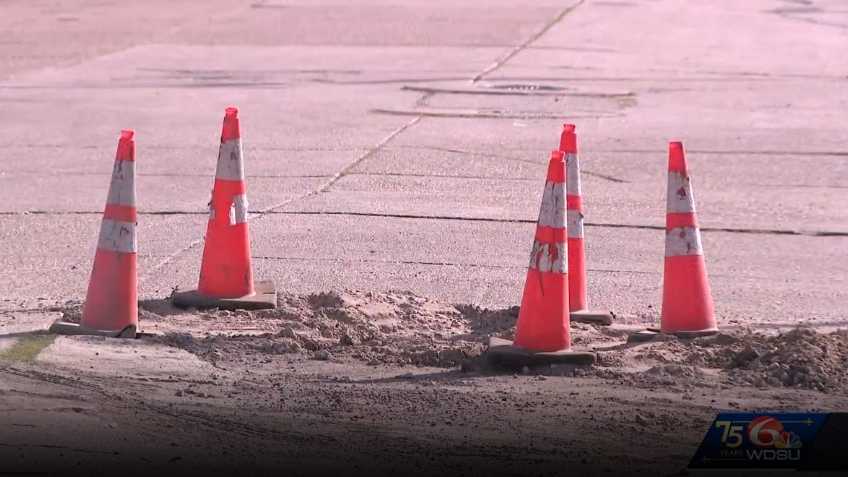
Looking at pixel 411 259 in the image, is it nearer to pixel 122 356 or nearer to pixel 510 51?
pixel 122 356

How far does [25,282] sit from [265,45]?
12.9m

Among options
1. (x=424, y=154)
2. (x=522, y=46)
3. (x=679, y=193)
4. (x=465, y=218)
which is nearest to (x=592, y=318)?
(x=679, y=193)

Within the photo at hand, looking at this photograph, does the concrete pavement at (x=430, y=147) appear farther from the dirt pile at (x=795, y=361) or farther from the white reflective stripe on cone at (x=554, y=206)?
the white reflective stripe on cone at (x=554, y=206)

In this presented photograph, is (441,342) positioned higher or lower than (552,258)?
lower

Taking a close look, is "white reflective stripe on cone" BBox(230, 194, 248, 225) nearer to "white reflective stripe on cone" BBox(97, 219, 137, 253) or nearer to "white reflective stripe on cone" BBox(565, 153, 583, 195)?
"white reflective stripe on cone" BBox(97, 219, 137, 253)

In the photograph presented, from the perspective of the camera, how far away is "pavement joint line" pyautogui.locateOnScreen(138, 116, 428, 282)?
8587 mm

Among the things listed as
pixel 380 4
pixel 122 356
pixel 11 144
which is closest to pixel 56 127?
pixel 11 144

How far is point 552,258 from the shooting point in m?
6.55

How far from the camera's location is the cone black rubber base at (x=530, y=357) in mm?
6441

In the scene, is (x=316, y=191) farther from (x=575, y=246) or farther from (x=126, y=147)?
(x=126, y=147)

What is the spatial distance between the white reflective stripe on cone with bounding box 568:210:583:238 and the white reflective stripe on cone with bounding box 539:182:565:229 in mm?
821

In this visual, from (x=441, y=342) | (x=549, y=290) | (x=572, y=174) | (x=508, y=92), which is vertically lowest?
(x=441, y=342)

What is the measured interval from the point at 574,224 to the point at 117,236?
2230 millimetres

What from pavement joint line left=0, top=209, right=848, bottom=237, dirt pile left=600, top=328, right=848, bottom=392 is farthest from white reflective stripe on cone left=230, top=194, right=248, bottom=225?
pavement joint line left=0, top=209, right=848, bottom=237
